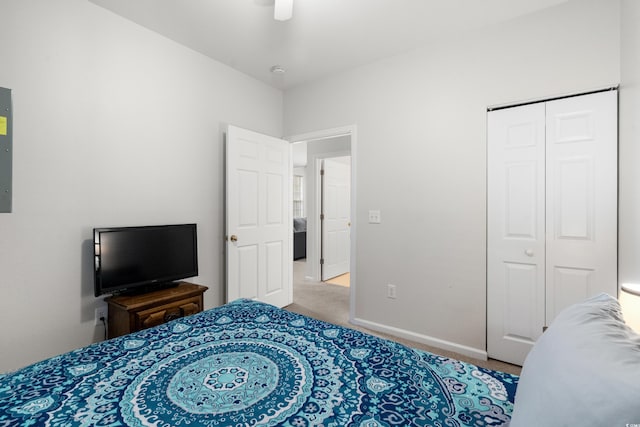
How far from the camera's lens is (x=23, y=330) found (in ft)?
6.39

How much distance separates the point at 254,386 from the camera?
108 centimetres

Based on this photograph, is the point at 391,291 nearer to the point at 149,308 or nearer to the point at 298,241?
the point at 149,308

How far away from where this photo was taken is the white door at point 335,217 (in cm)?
519

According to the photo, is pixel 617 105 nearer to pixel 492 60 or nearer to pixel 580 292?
pixel 492 60

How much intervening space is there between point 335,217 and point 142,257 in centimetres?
350

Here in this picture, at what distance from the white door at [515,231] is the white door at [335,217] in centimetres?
298

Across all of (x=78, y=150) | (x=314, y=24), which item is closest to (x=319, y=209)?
(x=314, y=24)

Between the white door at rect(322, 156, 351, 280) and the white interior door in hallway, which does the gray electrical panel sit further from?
the white door at rect(322, 156, 351, 280)

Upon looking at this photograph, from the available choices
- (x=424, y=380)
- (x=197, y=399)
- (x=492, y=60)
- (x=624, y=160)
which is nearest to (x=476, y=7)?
(x=492, y=60)

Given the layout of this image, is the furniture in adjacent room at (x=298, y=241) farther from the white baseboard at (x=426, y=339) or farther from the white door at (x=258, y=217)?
the white baseboard at (x=426, y=339)

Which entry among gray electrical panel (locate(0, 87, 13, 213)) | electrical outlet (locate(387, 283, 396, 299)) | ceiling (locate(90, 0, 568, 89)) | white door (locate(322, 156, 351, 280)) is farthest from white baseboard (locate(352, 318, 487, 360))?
gray electrical panel (locate(0, 87, 13, 213))

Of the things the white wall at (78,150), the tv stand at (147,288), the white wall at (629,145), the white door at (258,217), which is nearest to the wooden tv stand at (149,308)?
the tv stand at (147,288)

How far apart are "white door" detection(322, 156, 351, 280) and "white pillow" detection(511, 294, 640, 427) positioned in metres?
4.41

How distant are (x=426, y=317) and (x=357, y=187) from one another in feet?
4.64
